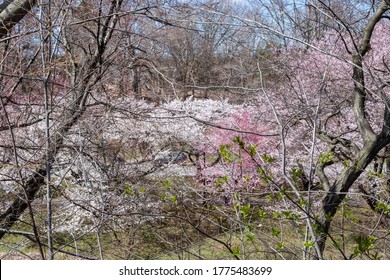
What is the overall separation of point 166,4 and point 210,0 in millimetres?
633

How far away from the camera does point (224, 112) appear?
1302 cm

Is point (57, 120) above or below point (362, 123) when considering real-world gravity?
below

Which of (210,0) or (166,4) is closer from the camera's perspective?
(210,0)

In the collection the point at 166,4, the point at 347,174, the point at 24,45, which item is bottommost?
the point at 347,174

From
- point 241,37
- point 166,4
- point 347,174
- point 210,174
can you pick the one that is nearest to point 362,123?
point 347,174
